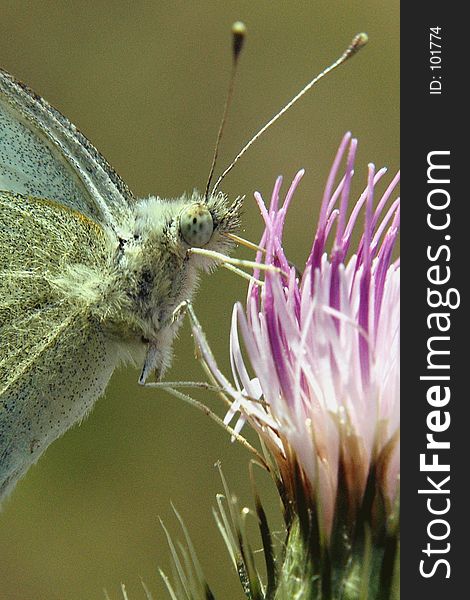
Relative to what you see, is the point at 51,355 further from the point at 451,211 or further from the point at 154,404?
the point at 154,404

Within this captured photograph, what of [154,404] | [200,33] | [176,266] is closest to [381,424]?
[176,266]

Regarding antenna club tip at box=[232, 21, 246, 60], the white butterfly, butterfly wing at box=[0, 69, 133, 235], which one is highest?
antenna club tip at box=[232, 21, 246, 60]

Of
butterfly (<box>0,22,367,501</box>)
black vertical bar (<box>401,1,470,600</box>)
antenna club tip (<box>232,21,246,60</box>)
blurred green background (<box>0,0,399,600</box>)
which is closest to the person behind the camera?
black vertical bar (<box>401,1,470,600</box>)

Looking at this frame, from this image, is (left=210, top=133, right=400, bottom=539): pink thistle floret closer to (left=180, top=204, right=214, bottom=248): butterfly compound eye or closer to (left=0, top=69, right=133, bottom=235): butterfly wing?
(left=180, top=204, right=214, bottom=248): butterfly compound eye

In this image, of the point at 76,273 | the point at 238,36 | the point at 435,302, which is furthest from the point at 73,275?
the point at 435,302

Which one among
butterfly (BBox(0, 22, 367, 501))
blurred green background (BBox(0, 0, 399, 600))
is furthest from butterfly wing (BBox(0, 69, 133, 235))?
blurred green background (BBox(0, 0, 399, 600))

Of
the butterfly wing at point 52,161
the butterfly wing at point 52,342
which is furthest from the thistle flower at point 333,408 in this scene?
the butterfly wing at point 52,161
